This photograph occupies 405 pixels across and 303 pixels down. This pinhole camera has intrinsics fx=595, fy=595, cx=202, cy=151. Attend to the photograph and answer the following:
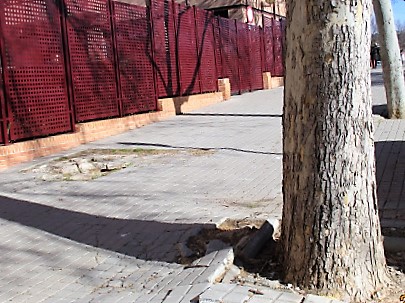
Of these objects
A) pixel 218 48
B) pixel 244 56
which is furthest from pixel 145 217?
pixel 244 56

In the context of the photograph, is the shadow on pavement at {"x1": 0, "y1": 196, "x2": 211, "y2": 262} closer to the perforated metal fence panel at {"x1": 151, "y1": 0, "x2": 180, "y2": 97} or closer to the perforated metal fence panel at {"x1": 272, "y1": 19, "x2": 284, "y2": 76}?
the perforated metal fence panel at {"x1": 151, "y1": 0, "x2": 180, "y2": 97}

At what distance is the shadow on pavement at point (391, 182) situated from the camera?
570cm

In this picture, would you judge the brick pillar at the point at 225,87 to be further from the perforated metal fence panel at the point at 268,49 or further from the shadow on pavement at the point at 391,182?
the shadow on pavement at the point at 391,182

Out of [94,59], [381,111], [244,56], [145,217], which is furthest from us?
[244,56]

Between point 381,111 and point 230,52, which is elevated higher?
point 230,52

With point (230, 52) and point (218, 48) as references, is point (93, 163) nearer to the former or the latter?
point (218, 48)

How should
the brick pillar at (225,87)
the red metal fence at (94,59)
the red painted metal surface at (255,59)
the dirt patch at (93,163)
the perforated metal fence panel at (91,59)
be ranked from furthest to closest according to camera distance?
the red painted metal surface at (255,59), the brick pillar at (225,87), the perforated metal fence panel at (91,59), the red metal fence at (94,59), the dirt patch at (93,163)

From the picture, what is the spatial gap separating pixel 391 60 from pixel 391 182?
5.90 meters

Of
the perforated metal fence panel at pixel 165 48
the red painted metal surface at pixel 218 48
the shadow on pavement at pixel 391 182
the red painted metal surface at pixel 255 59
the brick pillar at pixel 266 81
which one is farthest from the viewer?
the brick pillar at pixel 266 81

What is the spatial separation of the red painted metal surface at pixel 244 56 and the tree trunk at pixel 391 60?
11075 mm

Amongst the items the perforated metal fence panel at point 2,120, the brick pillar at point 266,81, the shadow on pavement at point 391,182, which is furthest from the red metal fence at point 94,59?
the shadow on pavement at point 391,182

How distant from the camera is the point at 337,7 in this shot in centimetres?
363

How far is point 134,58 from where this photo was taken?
47.6 feet

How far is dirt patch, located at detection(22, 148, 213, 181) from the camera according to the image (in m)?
8.74
